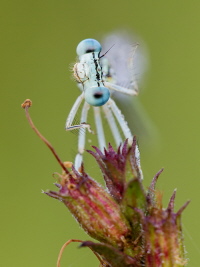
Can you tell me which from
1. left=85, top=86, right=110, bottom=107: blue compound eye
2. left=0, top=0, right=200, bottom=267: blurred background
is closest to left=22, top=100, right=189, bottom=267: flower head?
left=85, top=86, right=110, bottom=107: blue compound eye

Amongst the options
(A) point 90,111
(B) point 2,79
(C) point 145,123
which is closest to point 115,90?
(A) point 90,111

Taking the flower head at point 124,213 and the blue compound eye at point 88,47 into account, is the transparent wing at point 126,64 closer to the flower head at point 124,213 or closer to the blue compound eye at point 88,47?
the blue compound eye at point 88,47

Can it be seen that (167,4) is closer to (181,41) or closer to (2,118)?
(181,41)

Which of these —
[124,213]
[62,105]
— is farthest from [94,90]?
[62,105]

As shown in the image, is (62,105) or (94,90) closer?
(94,90)

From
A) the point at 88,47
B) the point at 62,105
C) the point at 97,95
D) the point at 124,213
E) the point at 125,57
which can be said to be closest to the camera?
the point at 124,213

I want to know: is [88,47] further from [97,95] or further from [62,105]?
[62,105]

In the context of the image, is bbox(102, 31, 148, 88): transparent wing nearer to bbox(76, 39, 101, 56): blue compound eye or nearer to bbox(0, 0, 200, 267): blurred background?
bbox(76, 39, 101, 56): blue compound eye

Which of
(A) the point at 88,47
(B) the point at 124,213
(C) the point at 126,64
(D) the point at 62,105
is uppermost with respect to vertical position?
(D) the point at 62,105

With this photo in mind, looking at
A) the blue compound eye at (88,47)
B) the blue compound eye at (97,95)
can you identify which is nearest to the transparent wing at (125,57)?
the blue compound eye at (88,47)
